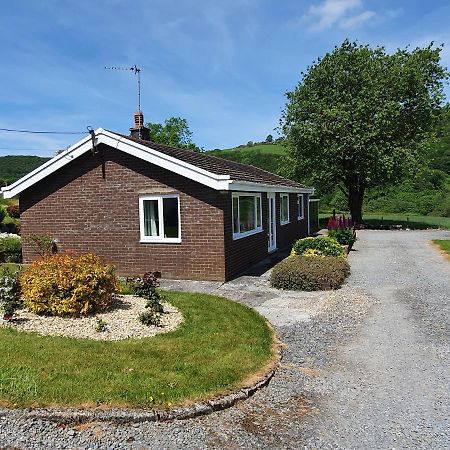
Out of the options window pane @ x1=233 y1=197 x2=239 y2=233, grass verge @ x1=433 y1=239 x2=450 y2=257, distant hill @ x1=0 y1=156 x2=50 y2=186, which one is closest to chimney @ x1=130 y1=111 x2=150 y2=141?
window pane @ x1=233 y1=197 x2=239 y2=233

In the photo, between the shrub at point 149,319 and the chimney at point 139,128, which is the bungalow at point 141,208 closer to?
the chimney at point 139,128

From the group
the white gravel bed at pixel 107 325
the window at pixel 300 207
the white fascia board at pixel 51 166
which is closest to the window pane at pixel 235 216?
the white fascia board at pixel 51 166

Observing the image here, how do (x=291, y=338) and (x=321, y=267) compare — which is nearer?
(x=291, y=338)

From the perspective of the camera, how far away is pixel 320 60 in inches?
1344

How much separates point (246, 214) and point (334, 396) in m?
8.88

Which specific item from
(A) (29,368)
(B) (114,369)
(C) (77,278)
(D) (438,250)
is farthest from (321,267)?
(D) (438,250)

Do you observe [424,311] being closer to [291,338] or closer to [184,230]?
[291,338]

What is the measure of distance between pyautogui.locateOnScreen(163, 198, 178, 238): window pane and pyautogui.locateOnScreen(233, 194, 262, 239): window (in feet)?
5.67

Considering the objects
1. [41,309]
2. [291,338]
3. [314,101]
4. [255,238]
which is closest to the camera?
[291,338]

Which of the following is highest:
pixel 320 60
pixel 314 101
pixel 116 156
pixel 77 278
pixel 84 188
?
pixel 320 60

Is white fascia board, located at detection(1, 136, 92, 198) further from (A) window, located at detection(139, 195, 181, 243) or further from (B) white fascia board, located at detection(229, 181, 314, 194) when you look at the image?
(B) white fascia board, located at detection(229, 181, 314, 194)

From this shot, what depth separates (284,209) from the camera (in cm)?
1956

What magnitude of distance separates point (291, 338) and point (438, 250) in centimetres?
1393

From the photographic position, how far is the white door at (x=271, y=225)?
1645 cm
